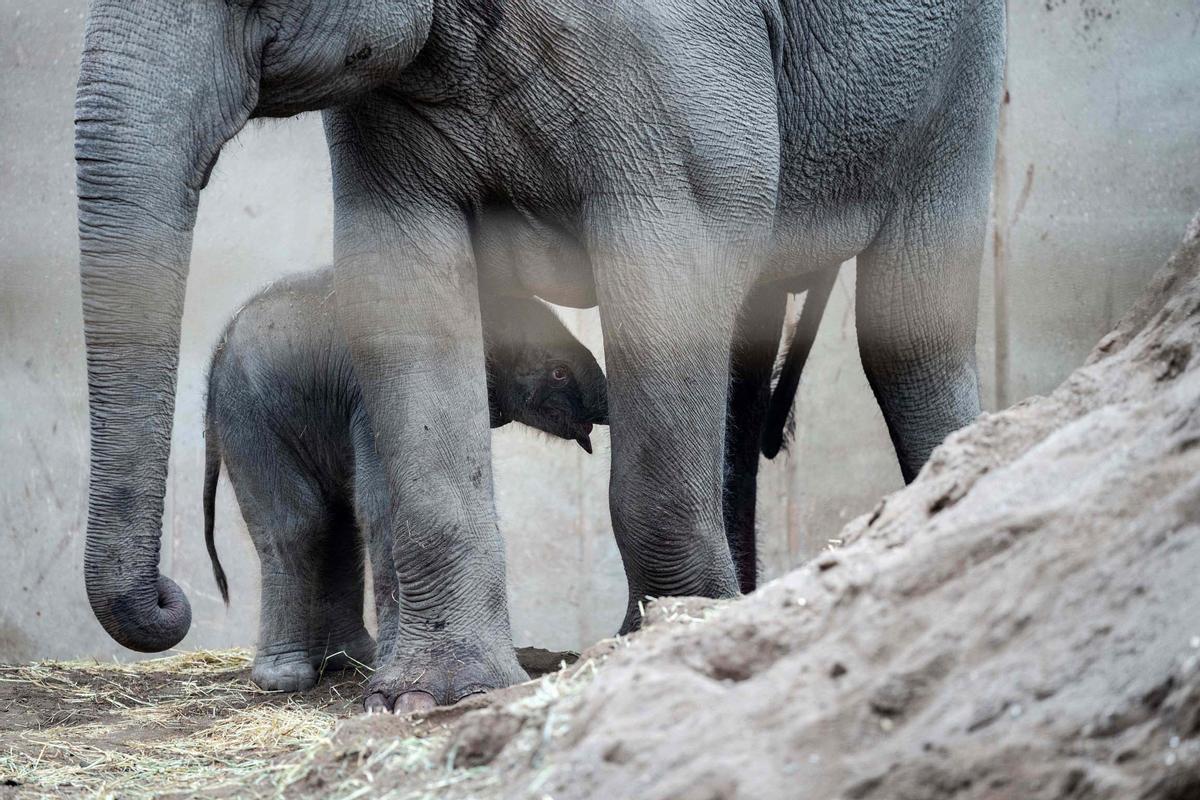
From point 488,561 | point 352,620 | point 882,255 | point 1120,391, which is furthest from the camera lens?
point 352,620

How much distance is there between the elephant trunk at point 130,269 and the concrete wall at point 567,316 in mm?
3192

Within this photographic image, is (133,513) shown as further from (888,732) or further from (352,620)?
(352,620)

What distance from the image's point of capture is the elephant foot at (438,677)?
316 cm

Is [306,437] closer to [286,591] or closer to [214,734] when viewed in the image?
[286,591]

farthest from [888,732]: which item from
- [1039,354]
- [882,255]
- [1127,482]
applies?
[1039,354]

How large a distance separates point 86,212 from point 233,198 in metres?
3.53

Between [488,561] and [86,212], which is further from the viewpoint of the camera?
[488,561]

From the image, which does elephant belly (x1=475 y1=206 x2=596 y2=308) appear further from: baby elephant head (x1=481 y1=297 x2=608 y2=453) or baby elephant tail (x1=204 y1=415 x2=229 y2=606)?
baby elephant tail (x1=204 y1=415 x2=229 y2=606)

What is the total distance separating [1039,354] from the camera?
19.1 feet

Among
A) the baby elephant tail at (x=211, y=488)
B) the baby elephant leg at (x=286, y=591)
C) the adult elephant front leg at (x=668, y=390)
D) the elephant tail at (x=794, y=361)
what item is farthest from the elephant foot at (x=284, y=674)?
the elephant tail at (x=794, y=361)

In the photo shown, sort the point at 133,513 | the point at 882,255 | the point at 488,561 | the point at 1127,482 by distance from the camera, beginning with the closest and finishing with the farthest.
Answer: the point at 1127,482, the point at 133,513, the point at 488,561, the point at 882,255

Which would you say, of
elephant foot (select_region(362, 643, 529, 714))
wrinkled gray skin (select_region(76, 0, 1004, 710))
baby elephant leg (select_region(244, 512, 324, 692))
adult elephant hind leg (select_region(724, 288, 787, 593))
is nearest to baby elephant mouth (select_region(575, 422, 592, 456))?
adult elephant hind leg (select_region(724, 288, 787, 593))

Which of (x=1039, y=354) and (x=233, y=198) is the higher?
(x=233, y=198)

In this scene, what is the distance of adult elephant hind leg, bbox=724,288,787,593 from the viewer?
16.1 feet
